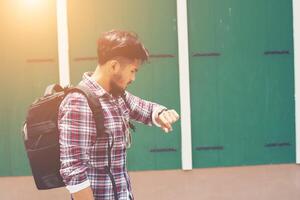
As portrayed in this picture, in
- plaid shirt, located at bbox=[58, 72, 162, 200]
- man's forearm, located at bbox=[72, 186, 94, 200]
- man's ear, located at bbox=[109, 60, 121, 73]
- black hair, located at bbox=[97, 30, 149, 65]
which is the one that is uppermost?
black hair, located at bbox=[97, 30, 149, 65]

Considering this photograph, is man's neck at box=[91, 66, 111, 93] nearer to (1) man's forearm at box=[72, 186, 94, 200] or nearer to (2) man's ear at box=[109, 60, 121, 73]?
(2) man's ear at box=[109, 60, 121, 73]

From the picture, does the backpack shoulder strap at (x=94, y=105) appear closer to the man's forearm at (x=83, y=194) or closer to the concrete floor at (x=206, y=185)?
the man's forearm at (x=83, y=194)

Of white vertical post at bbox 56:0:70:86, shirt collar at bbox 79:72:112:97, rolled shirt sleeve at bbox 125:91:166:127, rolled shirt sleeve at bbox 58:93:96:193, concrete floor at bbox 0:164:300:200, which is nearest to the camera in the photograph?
rolled shirt sleeve at bbox 58:93:96:193

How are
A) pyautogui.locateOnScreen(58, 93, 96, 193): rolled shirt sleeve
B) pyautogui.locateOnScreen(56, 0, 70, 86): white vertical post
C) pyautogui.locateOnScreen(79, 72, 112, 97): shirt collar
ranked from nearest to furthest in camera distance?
1. pyautogui.locateOnScreen(58, 93, 96, 193): rolled shirt sleeve
2. pyautogui.locateOnScreen(79, 72, 112, 97): shirt collar
3. pyautogui.locateOnScreen(56, 0, 70, 86): white vertical post

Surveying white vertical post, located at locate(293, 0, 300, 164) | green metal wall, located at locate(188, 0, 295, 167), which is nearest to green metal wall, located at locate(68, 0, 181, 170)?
green metal wall, located at locate(188, 0, 295, 167)

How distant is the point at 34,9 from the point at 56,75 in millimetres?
684

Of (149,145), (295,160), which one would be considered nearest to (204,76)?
(149,145)

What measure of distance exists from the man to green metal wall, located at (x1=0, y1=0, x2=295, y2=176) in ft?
11.6

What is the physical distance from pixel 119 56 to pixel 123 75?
8 cm

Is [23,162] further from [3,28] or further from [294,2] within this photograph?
[294,2]

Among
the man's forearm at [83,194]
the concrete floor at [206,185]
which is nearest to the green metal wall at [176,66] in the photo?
the concrete floor at [206,185]

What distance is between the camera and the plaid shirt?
86.7 inches

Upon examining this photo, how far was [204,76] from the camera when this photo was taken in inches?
236

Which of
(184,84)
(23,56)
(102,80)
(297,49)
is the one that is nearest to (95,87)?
(102,80)
